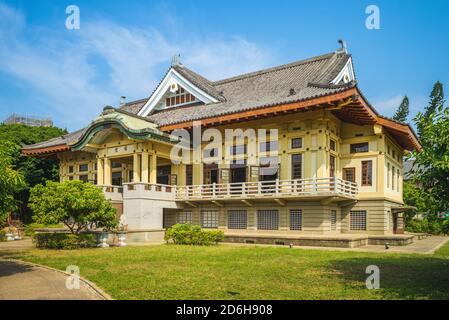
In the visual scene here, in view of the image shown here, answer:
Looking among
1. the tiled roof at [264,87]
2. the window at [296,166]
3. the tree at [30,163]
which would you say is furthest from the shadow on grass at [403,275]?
the tree at [30,163]

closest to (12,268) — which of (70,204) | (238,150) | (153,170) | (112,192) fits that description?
(70,204)

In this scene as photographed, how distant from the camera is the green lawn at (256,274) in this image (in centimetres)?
962

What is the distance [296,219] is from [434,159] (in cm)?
1634

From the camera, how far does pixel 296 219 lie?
25.6 meters

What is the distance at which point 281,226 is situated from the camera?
1021 inches

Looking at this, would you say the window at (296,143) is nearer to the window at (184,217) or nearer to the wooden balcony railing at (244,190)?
the wooden balcony railing at (244,190)

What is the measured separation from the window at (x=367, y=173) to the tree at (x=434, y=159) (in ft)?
53.9

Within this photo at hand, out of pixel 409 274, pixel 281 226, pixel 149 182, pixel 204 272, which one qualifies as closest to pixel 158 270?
pixel 204 272

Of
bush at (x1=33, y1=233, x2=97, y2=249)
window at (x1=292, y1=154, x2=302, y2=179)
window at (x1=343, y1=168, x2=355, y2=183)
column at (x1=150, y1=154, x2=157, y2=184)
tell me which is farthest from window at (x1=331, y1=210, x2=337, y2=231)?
bush at (x1=33, y1=233, x2=97, y2=249)

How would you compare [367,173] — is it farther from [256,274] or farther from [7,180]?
[7,180]

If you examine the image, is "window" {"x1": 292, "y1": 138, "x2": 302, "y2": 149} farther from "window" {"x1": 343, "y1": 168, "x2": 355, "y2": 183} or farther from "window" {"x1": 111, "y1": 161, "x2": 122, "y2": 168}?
"window" {"x1": 111, "y1": 161, "x2": 122, "y2": 168}

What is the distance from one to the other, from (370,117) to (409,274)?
1460 cm

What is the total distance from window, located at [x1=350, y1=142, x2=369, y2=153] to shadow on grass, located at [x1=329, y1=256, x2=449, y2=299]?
36.3 ft

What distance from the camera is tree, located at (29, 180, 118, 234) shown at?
19594mm
